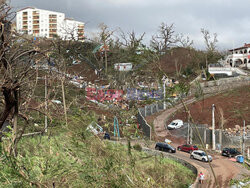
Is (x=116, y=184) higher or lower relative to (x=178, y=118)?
higher

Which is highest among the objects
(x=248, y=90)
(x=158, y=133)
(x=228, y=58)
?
(x=228, y=58)

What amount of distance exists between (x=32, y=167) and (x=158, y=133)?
26.7 metres

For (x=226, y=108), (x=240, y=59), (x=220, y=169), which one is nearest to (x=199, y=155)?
(x=220, y=169)

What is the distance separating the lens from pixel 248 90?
3584 cm

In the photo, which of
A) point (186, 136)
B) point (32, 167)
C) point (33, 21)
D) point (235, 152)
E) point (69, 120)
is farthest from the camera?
point (33, 21)

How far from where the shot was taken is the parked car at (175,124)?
94.5 feet

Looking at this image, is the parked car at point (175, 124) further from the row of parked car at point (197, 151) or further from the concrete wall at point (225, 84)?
the concrete wall at point (225, 84)

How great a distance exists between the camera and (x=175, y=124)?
29.1m

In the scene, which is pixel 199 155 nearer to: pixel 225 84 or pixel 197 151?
pixel 197 151

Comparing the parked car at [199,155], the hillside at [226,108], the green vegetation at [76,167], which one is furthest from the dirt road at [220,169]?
the green vegetation at [76,167]

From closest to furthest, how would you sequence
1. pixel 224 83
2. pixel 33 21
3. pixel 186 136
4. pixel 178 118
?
pixel 186 136, pixel 178 118, pixel 224 83, pixel 33 21

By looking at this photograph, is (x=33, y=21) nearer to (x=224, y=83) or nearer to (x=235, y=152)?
(x=224, y=83)

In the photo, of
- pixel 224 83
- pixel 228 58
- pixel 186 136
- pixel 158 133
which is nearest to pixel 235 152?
pixel 186 136

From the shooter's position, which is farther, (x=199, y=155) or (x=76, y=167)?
(x=199, y=155)
